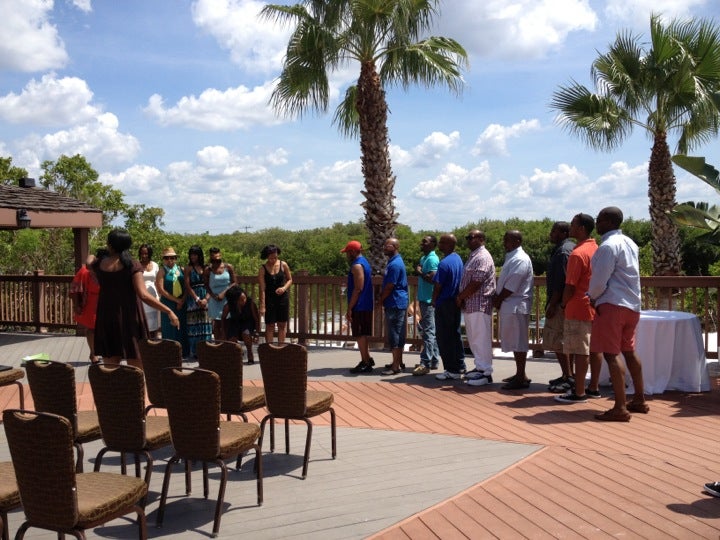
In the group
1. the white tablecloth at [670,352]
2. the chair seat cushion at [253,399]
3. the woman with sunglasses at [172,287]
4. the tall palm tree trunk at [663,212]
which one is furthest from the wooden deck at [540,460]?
the tall palm tree trunk at [663,212]

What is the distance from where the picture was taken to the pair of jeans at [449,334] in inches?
376

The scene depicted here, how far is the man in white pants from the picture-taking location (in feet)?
29.7

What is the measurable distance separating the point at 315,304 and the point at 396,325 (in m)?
3.20

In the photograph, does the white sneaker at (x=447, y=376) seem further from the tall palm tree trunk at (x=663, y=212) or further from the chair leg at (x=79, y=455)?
the tall palm tree trunk at (x=663, y=212)

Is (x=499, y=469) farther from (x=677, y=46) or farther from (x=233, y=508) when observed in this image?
(x=677, y=46)

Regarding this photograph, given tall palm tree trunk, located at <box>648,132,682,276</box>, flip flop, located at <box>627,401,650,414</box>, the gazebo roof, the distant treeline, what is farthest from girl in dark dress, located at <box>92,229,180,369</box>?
tall palm tree trunk, located at <box>648,132,682,276</box>

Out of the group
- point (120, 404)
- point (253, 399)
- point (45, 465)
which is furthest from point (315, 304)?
point (45, 465)

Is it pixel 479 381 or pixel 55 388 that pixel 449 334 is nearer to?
pixel 479 381

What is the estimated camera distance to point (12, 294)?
16.6 m

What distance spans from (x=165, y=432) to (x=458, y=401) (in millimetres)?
4133

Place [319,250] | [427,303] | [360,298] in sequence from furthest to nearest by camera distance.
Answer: [319,250]
[427,303]
[360,298]

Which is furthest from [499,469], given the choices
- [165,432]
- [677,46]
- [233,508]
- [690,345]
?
[677,46]

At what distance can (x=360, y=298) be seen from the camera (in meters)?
10.3

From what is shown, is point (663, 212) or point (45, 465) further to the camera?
point (663, 212)
